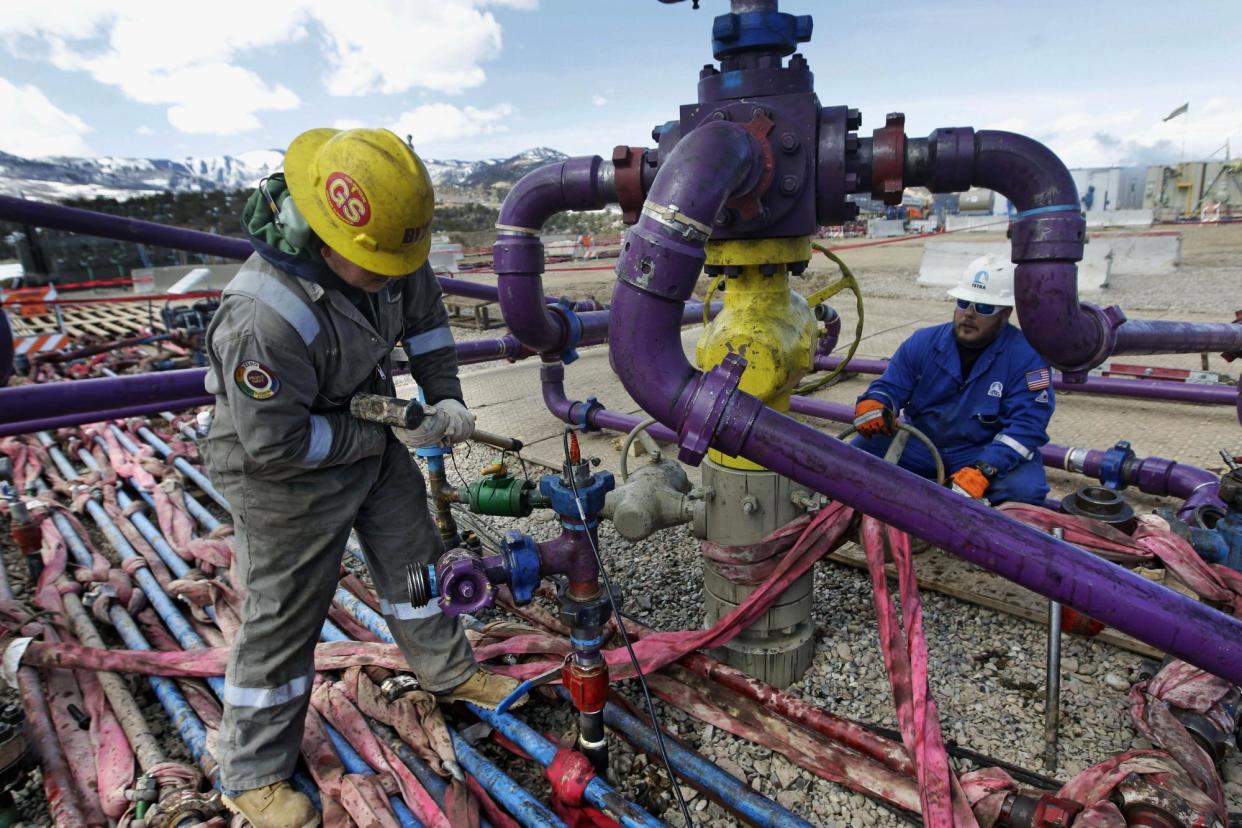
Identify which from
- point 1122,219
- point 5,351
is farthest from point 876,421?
point 1122,219

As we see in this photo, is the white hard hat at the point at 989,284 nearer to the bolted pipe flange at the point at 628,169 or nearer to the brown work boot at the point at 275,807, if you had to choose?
the bolted pipe flange at the point at 628,169

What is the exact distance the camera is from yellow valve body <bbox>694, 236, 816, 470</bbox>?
1968 mm

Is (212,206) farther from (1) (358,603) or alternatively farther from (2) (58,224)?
(1) (358,603)

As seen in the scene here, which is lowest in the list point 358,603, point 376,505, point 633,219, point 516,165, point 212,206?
point 358,603

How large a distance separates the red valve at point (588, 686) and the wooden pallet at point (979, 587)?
4.34 ft

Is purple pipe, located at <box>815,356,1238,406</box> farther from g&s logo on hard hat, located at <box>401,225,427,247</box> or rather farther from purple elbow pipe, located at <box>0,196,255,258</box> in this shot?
purple elbow pipe, located at <box>0,196,255,258</box>

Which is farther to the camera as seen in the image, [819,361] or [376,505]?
[819,361]

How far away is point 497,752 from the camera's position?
2.07 meters

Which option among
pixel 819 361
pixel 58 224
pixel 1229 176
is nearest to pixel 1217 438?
pixel 819 361

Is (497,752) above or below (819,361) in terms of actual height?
below

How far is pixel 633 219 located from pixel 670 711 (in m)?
1.61

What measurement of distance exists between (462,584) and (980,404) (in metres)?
2.39

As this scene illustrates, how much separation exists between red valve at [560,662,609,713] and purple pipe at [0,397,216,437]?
166 centimetres

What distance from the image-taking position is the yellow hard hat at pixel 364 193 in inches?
62.0
